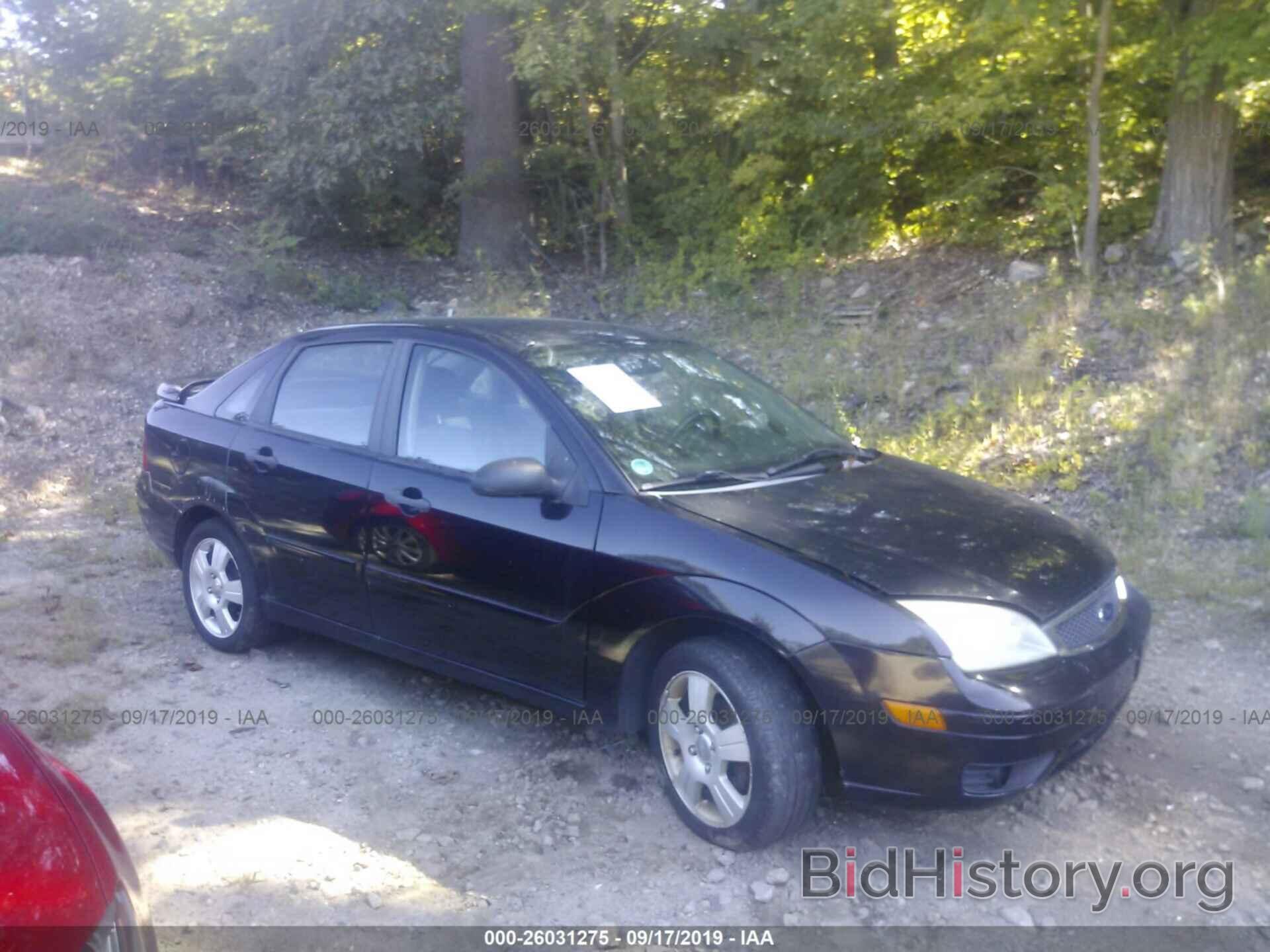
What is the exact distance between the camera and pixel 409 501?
4855 millimetres

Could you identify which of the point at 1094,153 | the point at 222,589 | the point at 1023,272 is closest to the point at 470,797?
the point at 222,589

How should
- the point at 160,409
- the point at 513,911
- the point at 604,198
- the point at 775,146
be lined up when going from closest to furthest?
1. the point at 513,911
2. the point at 160,409
3. the point at 775,146
4. the point at 604,198

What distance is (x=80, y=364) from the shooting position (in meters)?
10.9

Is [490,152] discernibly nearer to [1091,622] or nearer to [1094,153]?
[1094,153]

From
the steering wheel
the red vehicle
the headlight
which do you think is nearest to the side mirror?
the steering wheel

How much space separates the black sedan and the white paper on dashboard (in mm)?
14

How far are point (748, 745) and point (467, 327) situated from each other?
2.23 meters

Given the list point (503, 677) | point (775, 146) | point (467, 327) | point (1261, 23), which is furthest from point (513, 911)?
point (775, 146)

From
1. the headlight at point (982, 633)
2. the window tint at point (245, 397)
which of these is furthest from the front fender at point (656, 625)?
the window tint at point (245, 397)

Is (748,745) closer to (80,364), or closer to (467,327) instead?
(467,327)

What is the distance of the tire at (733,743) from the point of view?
12.6ft

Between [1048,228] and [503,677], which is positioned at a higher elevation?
[1048,228]

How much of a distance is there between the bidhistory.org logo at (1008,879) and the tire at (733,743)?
0.75 feet

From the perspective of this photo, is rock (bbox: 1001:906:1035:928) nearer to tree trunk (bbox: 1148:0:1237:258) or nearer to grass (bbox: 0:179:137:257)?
tree trunk (bbox: 1148:0:1237:258)
